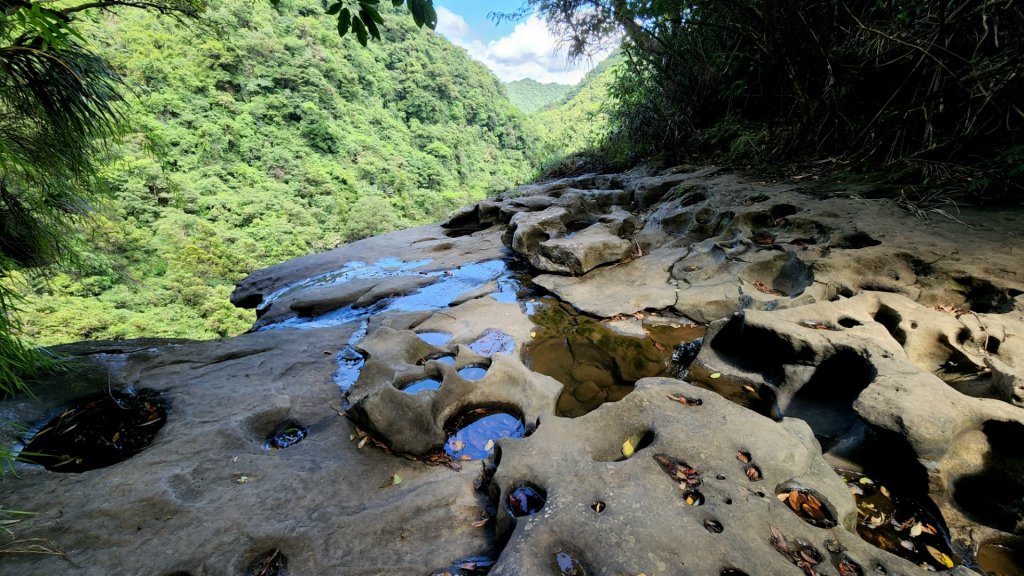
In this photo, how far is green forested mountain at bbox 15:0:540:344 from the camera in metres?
21.8

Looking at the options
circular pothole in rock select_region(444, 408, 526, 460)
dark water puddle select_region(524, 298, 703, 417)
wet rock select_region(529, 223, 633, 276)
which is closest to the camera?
circular pothole in rock select_region(444, 408, 526, 460)

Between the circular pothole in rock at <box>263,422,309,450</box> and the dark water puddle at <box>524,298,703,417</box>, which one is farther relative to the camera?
the dark water puddle at <box>524,298,703,417</box>

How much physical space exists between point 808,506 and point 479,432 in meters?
2.10

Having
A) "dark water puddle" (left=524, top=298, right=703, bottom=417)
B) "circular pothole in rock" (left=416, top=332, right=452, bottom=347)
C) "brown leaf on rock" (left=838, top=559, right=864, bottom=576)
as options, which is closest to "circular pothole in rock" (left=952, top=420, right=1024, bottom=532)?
"brown leaf on rock" (left=838, top=559, right=864, bottom=576)

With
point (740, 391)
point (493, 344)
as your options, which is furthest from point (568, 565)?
point (493, 344)

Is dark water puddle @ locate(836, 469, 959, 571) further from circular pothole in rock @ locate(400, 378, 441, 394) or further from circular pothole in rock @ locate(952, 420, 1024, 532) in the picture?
circular pothole in rock @ locate(400, 378, 441, 394)

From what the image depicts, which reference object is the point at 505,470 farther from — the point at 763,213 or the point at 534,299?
the point at 763,213

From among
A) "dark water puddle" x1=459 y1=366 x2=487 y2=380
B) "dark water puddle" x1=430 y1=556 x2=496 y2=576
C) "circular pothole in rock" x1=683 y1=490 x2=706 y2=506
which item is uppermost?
"circular pothole in rock" x1=683 y1=490 x2=706 y2=506

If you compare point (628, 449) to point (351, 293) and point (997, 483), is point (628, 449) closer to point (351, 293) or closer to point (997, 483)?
point (997, 483)

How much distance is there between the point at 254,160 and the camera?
3722 cm

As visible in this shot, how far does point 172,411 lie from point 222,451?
92 cm

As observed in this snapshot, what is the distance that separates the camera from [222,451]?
275 centimetres

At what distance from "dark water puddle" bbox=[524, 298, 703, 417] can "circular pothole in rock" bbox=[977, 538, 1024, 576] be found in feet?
6.44

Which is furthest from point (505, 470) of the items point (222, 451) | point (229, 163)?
point (229, 163)
